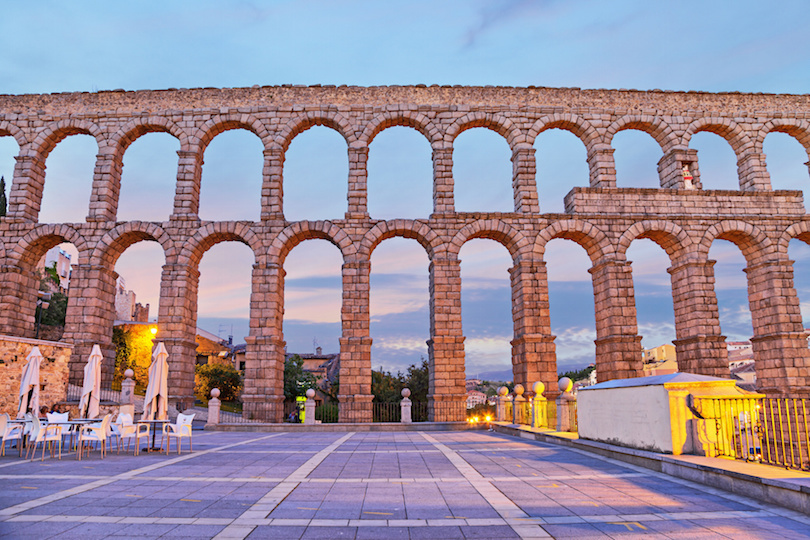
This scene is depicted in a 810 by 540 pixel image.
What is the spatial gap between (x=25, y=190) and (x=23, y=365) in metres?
11.0

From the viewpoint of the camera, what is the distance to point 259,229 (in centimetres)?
2286

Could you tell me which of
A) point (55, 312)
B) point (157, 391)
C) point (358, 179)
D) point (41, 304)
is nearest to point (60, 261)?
point (55, 312)

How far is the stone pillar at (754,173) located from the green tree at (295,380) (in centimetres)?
2937

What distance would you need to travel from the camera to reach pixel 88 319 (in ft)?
72.1

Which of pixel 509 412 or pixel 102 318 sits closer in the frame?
pixel 509 412

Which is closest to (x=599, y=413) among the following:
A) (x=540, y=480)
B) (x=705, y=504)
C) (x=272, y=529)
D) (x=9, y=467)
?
(x=540, y=480)

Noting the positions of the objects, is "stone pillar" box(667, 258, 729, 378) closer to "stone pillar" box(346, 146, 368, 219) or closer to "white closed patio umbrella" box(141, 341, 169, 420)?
"stone pillar" box(346, 146, 368, 219)

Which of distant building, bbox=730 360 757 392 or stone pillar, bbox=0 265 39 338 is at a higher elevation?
stone pillar, bbox=0 265 39 338

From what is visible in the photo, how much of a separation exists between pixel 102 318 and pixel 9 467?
15.0 meters

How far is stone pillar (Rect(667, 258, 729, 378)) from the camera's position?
21.5 metres

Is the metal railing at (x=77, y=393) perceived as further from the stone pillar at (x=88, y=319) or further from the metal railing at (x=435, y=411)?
the metal railing at (x=435, y=411)

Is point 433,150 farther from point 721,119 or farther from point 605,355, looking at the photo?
point 721,119

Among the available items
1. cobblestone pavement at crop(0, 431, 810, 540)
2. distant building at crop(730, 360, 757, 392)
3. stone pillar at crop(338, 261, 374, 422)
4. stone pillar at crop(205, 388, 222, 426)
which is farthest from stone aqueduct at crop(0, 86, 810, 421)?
cobblestone pavement at crop(0, 431, 810, 540)

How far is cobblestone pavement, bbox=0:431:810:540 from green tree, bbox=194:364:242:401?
28.4 m
